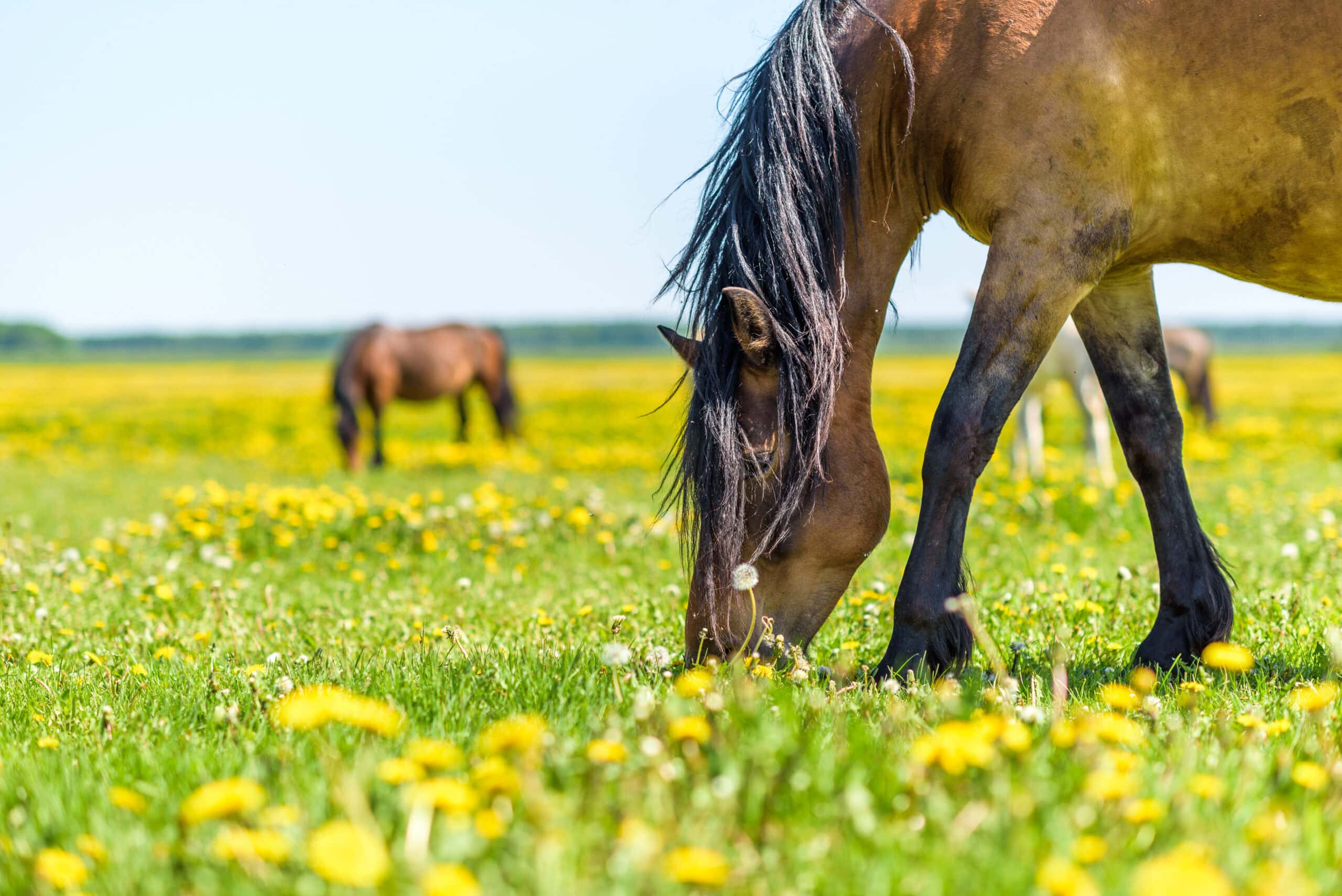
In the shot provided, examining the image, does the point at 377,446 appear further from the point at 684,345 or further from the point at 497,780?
the point at 497,780

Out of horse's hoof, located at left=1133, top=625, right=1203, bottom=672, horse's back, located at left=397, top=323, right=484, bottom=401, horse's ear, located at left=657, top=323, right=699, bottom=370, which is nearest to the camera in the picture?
horse's ear, located at left=657, top=323, right=699, bottom=370

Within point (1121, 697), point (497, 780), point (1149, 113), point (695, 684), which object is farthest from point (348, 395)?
point (497, 780)

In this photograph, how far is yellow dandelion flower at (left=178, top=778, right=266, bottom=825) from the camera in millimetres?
1555

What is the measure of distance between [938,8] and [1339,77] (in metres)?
1.21

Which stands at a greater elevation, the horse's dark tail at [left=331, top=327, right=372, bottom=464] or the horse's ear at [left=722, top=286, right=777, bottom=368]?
the horse's ear at [left=722, top=286, right=777, bottom=368]

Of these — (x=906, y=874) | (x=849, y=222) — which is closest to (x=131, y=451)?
(x=849, y=222)

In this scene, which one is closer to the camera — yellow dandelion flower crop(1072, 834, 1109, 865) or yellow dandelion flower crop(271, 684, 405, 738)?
yellow dandelion flower crop(1072, 834, 1109, 865)

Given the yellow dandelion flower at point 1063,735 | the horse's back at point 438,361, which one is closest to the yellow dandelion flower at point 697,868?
the yellow dandelion flower at point 1063,735

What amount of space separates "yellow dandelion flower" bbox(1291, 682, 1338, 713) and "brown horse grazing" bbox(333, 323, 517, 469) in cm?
1696

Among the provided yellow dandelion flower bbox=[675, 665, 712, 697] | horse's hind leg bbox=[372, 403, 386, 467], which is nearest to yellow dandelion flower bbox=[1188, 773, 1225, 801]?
yellow dandelion flower bbox=[675, 665, 712, 697]

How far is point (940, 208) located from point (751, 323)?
88 centimetres

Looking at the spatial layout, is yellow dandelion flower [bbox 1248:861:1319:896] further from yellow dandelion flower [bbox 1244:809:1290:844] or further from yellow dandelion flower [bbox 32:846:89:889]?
yellow dandelion flower [bbox 32:846:89:889]

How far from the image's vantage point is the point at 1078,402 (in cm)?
1323

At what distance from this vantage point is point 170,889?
1.57 m
